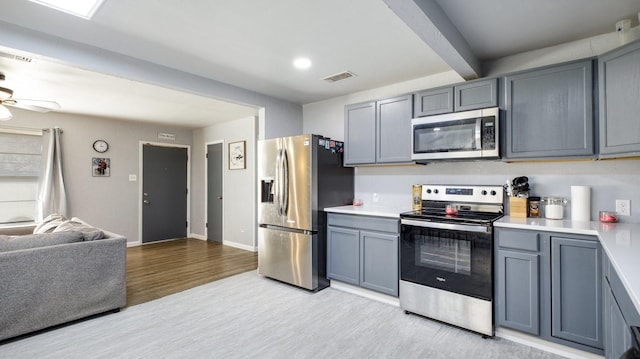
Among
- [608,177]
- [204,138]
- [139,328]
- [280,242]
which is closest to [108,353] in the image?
[139,328]

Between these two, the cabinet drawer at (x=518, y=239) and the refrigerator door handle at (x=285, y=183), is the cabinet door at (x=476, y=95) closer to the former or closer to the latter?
the cabinet drawer at (x=518, y=239)

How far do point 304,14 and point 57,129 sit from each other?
197 inches

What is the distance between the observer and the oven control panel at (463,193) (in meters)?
2.84

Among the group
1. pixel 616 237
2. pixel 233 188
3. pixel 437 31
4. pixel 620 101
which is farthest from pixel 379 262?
pixel 233 188

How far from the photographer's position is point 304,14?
7.02ft

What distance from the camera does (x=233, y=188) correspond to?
576 cm

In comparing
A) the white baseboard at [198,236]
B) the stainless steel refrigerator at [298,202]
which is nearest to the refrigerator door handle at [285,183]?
the stainless steel refrigerator at [298,202]

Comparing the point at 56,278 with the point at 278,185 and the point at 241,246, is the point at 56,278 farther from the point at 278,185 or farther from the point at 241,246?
the point at 241,246

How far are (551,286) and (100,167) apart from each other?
6501 millimetres

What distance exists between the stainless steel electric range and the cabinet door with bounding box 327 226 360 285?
554mm

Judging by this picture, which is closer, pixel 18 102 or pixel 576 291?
pixel 576 291

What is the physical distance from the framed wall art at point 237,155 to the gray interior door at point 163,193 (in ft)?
4.87

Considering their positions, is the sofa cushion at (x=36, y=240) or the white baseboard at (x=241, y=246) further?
the white baseboard at (x=241, y=246)

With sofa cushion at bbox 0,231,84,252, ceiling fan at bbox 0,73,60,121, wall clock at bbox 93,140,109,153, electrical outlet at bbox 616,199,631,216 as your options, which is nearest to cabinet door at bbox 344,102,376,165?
electrical outlet at bbox 616,199,631,216
